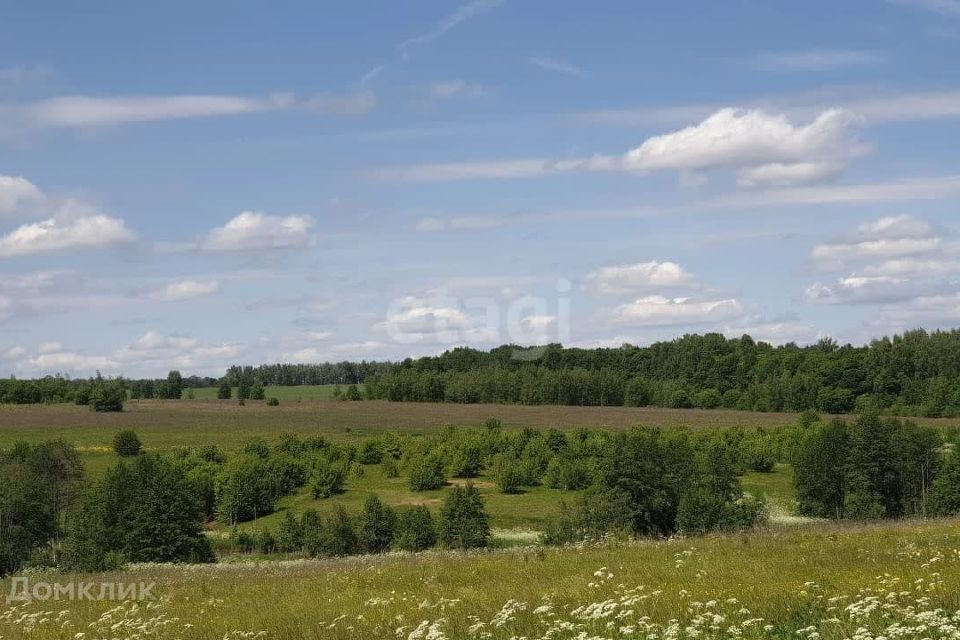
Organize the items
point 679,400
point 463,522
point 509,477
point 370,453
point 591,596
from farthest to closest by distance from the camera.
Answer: point 679,400 < point 370,453 < point 509,477 < point 463,522 < point 591,596

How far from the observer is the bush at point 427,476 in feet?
337

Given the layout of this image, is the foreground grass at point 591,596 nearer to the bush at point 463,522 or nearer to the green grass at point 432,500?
the bush at point 463,522

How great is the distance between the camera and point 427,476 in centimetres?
10306

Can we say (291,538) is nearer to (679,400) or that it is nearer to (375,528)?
(375,528)

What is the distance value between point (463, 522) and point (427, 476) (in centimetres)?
3962

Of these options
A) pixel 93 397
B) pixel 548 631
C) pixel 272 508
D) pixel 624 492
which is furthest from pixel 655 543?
pixel 93 397

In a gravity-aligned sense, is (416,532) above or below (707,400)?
below

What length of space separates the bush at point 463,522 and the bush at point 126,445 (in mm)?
64321

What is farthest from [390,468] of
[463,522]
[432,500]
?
[463,522]

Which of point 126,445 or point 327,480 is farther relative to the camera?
point 126,445

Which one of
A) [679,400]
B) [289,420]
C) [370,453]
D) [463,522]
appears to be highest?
[679,400]

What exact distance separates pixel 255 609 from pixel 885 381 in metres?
184

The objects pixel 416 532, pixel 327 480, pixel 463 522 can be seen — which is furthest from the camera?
pixel 327 480

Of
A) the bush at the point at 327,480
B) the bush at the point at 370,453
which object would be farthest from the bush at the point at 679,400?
the bush at the point at 327,480
